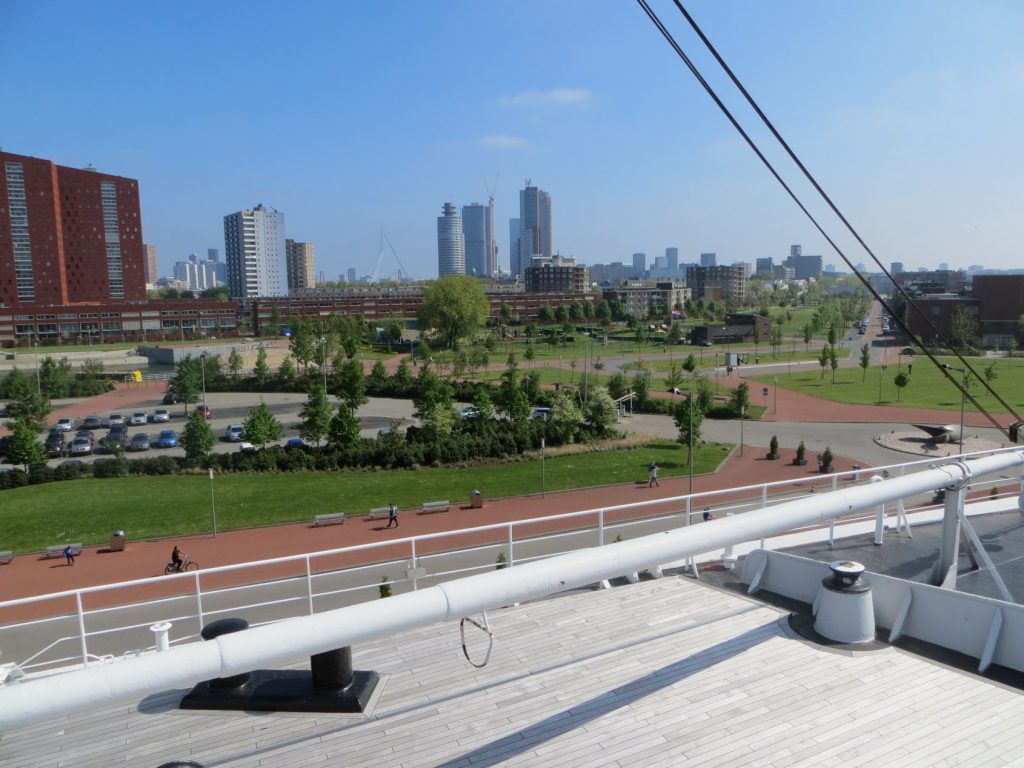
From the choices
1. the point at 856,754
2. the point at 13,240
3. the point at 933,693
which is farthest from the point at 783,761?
the point at 13,240

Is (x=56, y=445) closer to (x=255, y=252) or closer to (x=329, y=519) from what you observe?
(x=329, y=519)

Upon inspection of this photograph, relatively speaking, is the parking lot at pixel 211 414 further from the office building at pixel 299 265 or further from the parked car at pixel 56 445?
the office building at pixel 299 265

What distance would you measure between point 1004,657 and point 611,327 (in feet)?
312

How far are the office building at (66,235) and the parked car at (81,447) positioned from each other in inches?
2599

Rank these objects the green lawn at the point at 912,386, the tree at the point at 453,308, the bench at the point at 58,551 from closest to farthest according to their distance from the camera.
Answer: the bench at the point at 58,551 → the green lawn at the point at 912,386 → the tree at the point at 453,308

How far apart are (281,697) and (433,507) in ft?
55.0

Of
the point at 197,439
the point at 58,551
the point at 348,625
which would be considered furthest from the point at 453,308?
the point at 348,625

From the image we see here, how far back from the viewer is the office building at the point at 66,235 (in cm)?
8331

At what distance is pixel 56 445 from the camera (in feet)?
104

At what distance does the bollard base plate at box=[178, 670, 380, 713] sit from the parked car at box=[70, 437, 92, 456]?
30.6m

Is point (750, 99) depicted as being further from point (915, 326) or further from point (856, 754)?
point (915, 326)

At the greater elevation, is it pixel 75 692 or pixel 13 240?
pixel 13 240

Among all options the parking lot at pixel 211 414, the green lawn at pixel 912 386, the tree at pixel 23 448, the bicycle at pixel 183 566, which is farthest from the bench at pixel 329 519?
the green lawn at pixel 912 386

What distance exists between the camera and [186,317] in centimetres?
8506
